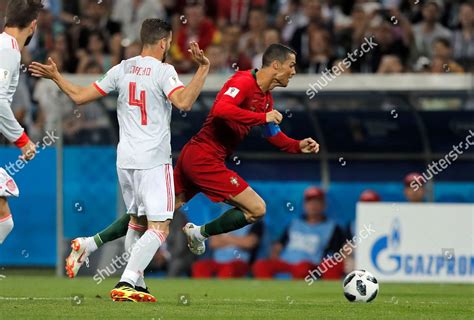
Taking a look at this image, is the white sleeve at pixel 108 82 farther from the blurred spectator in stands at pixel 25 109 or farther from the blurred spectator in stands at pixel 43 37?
the blurred spectator in stands at pixel 43 37

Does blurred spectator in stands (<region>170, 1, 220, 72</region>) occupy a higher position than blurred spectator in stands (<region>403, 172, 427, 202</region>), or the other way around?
blurred spectator in stands (<region>170, 1, 220, 72</region>)

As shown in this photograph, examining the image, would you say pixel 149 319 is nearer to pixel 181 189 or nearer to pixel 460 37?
pixel 181 189

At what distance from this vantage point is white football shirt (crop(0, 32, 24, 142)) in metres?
11.0

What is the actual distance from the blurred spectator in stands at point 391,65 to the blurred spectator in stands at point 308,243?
7.04 feet

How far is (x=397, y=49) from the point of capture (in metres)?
19.8

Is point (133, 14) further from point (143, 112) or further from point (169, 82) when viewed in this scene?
point (169, 82)

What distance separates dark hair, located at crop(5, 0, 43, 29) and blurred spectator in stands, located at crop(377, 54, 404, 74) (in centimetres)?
876

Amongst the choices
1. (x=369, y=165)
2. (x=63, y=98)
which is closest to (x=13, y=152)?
(x=63, y=98)

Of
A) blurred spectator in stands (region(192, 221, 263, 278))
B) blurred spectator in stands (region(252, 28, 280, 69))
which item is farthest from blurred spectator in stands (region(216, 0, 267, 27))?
blurred spectator in stands (region(192, 221, 263, 278))

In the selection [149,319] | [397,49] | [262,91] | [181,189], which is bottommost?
[149,319]

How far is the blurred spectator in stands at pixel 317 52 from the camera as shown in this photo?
65.4 ft

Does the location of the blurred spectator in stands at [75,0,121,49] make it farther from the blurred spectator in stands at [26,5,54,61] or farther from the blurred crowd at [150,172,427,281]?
the blurred crowd at [150,172,427,281]

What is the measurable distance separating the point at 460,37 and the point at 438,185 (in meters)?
2.55

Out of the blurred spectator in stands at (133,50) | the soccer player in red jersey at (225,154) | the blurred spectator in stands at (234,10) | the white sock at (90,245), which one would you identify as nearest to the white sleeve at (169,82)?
the soccer player in red jersey at (225,154)
